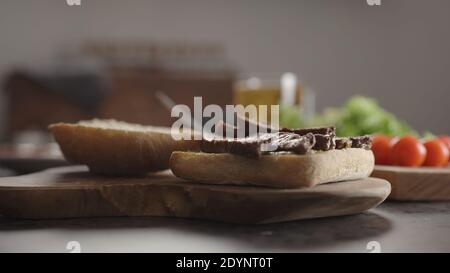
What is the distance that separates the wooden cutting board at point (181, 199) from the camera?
36.8 inches

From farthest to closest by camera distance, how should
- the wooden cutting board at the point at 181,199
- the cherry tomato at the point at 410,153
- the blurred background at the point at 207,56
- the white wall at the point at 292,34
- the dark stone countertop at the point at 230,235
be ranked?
the white wall at the point at 292,34 < the blurred background at the point at 207,56 < the cherry tomato at the point at 410,153 < the wooden cutting board at the point at 181,199 < the dark stone countertop at the point at 230,235

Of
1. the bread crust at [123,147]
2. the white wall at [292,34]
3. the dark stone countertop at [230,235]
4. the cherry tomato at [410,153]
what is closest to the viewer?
the dark stone countertop at [230,235]

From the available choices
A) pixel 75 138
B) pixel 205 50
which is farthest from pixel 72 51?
pixel 75 138

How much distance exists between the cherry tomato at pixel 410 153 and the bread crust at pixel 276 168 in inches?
13.3

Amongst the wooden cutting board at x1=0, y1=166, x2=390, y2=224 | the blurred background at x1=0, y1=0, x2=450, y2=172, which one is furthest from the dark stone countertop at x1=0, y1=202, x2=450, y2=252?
the blurred background at x1=0, y1=0, x2=450, y2=172

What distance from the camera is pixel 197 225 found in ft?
3.14

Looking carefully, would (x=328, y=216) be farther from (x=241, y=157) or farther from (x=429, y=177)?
(x=429, y=177)

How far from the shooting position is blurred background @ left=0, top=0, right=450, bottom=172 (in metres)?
Result: 5.39

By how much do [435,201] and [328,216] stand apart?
0.38m

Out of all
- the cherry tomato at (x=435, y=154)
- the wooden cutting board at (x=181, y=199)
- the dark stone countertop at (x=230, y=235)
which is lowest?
the dark stone countertop at (x=230, y=235)

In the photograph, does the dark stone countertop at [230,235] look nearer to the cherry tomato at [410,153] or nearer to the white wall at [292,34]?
the cherry tomato at [410,153]

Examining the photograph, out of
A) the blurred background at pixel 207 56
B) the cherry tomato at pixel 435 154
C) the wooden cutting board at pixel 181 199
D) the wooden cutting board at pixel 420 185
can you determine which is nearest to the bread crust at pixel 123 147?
the wooden cutting board at pixel 181 199
